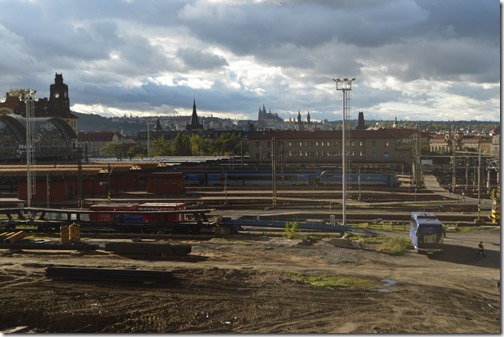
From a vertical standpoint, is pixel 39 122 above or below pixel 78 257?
above

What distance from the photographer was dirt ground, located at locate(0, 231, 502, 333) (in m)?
13.3

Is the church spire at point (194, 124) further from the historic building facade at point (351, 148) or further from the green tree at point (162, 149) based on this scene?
the historic building facade at point (351, 148)

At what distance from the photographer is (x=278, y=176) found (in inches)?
2405

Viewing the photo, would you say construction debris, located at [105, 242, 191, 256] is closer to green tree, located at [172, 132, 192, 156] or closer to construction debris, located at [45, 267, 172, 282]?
construction debris, located at [45, 267, 172, 282]

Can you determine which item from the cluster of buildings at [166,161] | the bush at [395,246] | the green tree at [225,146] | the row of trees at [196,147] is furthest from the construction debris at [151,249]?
the green tree at [225,146]

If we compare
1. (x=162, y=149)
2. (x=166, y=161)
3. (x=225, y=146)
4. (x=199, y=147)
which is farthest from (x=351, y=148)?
(x=162, y=149)

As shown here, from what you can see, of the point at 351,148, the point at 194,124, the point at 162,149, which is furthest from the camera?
the point at 194,124

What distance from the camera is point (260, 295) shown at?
49.9 feet

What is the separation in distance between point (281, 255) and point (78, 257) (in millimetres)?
7513

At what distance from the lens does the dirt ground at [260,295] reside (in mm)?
13344

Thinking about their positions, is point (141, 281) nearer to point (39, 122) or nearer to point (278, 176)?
point (278, 176)

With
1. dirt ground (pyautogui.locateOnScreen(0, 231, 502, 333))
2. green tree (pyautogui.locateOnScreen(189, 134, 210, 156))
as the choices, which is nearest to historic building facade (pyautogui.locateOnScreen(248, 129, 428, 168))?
green tree (pyautogui.locateOnScreen(189, 134, 210, 156))

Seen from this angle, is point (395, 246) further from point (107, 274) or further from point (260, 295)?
point (107, 274)

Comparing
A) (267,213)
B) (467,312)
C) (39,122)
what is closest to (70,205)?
(267,213)
